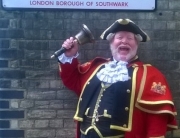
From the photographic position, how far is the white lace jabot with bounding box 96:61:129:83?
2.77 metres

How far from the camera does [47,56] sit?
11.3 feet

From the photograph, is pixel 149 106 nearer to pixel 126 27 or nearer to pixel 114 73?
pixel 114 73

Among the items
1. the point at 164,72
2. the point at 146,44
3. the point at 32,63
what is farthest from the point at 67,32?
the point at 164,72

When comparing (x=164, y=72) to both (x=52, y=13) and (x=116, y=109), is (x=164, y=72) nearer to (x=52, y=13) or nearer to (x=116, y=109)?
(x=116, y=109)

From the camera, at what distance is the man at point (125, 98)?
273 centimetres

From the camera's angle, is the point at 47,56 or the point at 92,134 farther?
the point at 47,56

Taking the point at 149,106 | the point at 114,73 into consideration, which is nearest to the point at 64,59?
the point at 114,73

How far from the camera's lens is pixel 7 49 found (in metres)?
3.43

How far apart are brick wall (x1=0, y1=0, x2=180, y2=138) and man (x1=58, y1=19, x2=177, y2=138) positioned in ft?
1.74

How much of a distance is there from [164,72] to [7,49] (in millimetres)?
1464

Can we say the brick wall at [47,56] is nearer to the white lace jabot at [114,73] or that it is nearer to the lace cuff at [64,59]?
the lace cuff at [64,59]

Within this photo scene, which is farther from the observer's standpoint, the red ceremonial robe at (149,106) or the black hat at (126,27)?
the black hat at (126,27)

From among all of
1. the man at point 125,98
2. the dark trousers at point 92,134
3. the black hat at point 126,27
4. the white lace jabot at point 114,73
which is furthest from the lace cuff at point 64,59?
the dark trousers at point 92,134

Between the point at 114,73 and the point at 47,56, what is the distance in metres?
0.88
